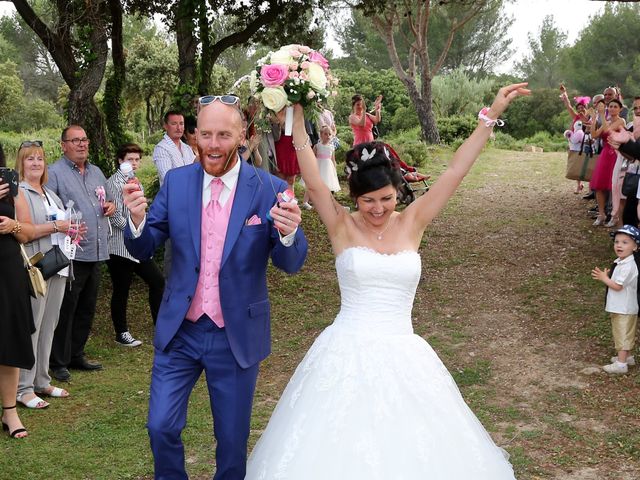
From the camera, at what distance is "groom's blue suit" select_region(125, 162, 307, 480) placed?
4.07 m

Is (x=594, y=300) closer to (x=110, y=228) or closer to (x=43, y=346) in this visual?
(x=110, y=228)

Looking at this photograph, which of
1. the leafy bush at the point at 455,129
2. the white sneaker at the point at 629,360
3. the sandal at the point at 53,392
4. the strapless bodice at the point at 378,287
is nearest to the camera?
the strapless bodice at the point at 378,287

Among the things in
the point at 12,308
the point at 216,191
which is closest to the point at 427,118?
the point at 12,308

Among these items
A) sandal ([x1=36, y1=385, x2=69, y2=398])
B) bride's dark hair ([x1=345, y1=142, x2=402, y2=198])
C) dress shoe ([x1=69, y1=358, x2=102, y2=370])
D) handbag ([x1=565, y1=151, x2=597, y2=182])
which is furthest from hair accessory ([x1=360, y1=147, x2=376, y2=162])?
handbag ([x1=565, y1=151, x2=597, y2=182])

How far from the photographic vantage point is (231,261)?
13.4 feet

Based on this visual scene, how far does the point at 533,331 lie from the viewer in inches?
337

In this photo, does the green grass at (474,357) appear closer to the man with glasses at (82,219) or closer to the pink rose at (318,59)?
the man with glasses at (82,219)

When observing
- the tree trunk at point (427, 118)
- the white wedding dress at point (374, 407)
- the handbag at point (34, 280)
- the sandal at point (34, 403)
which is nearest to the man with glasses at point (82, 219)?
the sandal at point (34, 403)

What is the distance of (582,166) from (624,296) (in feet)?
22.1

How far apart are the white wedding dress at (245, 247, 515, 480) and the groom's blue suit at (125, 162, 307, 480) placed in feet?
0.81

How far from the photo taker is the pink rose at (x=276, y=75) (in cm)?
425

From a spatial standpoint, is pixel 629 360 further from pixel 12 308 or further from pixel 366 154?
pixel 12 308

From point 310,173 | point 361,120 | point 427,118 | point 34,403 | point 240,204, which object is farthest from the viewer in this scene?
point 427,118

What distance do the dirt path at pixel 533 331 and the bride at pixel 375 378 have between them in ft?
5.22
